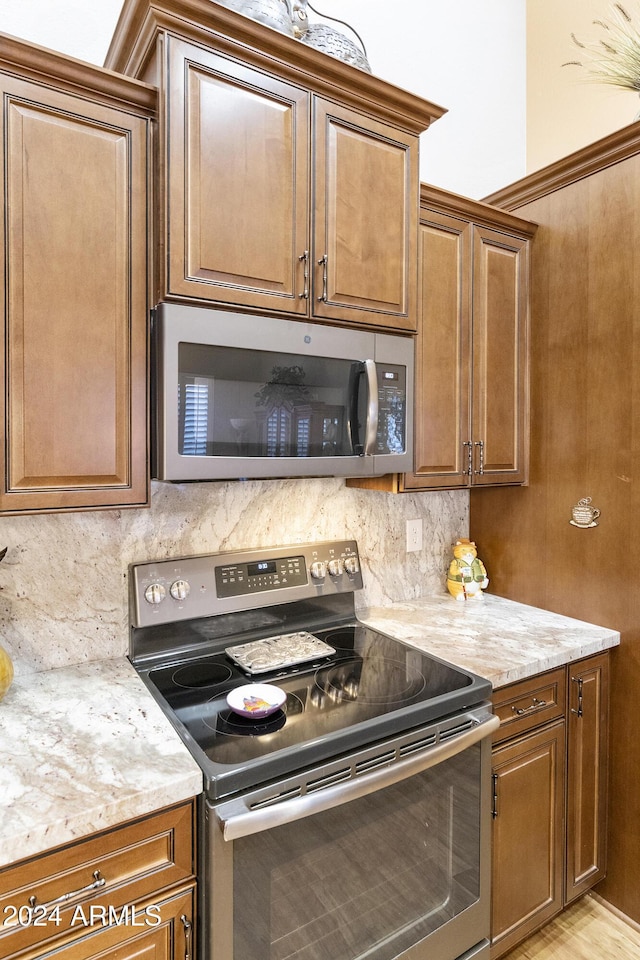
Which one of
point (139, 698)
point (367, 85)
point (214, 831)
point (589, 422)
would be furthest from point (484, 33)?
point (214, 831)

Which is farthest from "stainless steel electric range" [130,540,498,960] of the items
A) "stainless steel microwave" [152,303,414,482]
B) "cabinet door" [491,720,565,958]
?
"stainless steel microwave" [152,303,414,482]

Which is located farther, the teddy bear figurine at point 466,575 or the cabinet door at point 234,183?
the teddy bear figurine at point 466,575

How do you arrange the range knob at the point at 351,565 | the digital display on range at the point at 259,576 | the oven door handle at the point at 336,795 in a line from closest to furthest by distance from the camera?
the oven door handle at the point at 336,795, the digital display on range at the point at 259,576, the range knob at the point at 351,565

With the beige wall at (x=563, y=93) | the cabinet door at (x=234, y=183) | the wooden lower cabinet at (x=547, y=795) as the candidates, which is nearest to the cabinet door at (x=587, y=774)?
the wooden lower cabinet at (x=547, y=795)

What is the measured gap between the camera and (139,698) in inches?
53.1

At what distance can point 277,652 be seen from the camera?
5.29 feet

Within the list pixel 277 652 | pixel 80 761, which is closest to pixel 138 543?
pixel 277 652

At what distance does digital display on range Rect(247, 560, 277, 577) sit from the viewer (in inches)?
68.0

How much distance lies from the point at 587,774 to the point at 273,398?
1.56m

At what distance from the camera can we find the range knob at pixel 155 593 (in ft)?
5.07

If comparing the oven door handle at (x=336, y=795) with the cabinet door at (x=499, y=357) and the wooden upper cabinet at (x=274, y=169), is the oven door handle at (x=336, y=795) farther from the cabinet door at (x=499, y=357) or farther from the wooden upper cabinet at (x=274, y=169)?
the wooden upper cabinet at (x=274, y=169)

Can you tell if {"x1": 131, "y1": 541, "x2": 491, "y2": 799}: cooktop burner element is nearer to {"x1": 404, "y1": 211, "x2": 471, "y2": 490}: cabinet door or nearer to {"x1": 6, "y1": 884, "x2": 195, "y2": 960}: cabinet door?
{"x1": 6, "y1": 884, "x2": 195, "y2": 960}: cabinet door

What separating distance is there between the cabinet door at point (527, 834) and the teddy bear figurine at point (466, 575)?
576 millimetres

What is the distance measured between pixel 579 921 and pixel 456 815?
34.2 inches
